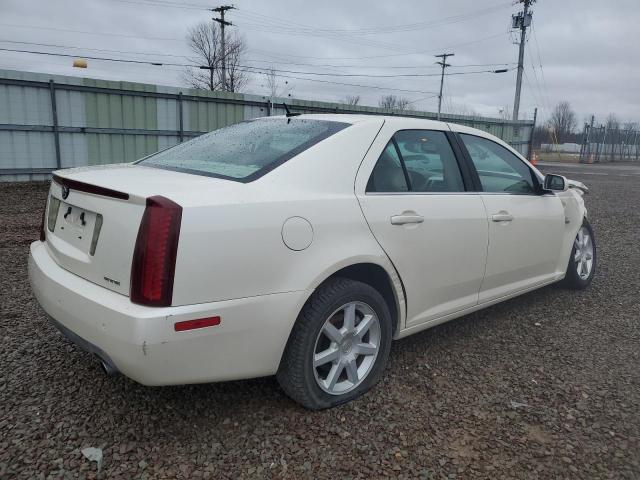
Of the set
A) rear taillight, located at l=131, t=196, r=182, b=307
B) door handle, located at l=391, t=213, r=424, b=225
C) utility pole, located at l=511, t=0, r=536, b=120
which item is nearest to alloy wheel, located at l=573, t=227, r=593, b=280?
door handle, located at l=391, t=213, r=424, b=225

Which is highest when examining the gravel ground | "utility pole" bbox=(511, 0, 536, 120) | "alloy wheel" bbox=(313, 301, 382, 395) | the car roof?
"utility pole" bbox=(511, 0, 536, 120)

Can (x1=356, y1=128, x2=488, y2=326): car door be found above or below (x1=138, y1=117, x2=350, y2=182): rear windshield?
below

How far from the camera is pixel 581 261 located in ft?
16.0

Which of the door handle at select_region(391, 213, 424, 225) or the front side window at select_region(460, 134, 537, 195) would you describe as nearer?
the door handle at select_region(391, 213, 424, 225)

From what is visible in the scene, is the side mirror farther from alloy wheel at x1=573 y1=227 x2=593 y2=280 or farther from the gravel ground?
the gravel ground

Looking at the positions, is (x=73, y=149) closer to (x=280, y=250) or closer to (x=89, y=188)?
(x=89, y=188)

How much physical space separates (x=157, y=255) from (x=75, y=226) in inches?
26.8

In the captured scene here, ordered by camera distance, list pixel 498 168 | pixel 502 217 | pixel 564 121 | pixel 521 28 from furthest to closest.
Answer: pixel 564 121 → pixel 521 28 → pixel 498 168 → pixel 502 217

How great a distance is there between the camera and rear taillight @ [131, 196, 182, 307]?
2.10 meters

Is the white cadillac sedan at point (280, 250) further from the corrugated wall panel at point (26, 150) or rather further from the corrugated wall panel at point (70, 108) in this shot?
the corrugated wall panel at point (70, 108)

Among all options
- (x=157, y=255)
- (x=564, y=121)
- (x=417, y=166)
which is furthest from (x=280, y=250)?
(x=564, y=121)

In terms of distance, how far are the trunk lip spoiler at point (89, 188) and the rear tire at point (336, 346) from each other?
38.7 inches

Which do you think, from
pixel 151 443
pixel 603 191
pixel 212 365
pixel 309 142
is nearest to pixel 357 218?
pixel 309 142

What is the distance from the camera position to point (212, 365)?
226 cm
